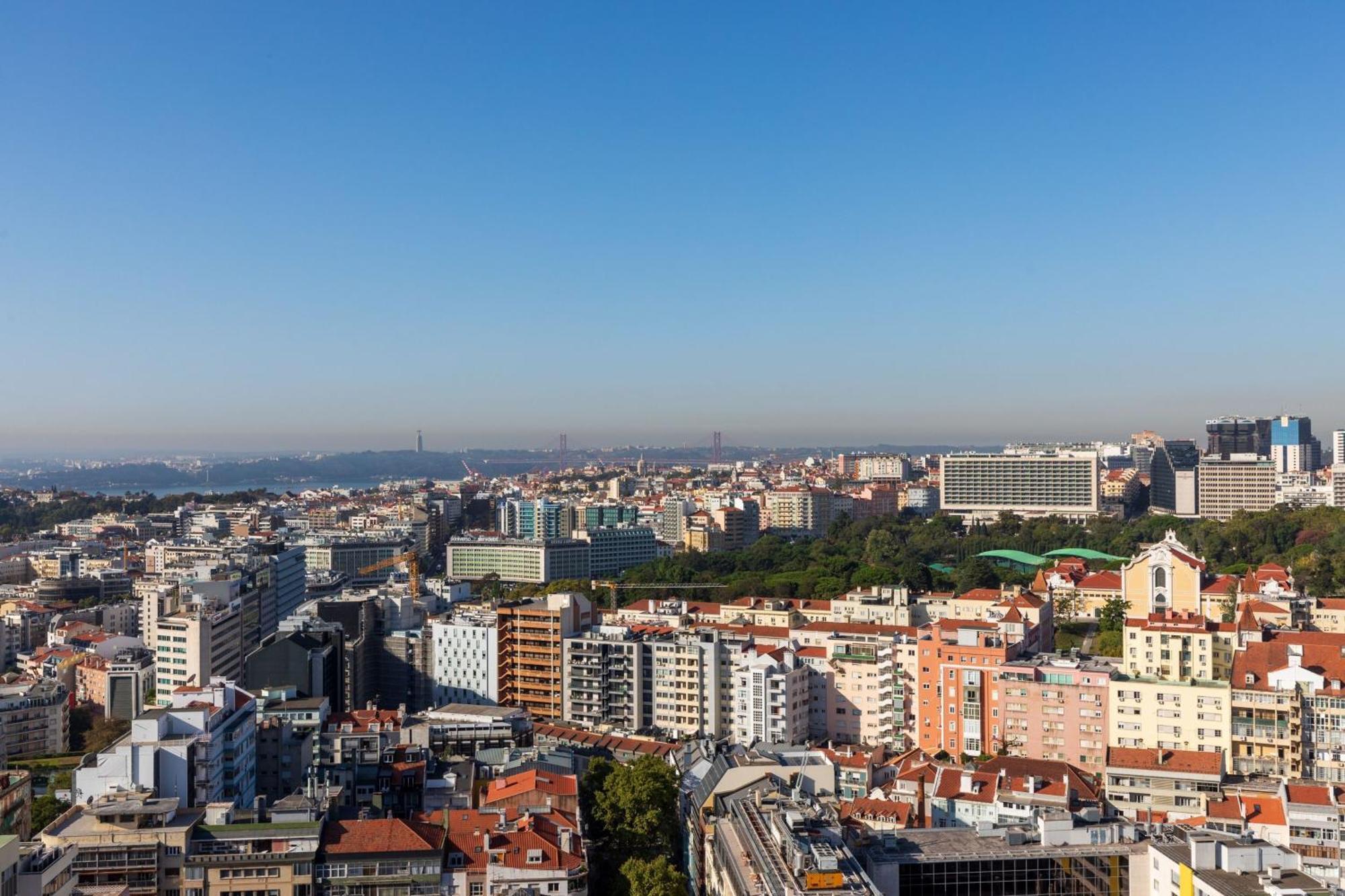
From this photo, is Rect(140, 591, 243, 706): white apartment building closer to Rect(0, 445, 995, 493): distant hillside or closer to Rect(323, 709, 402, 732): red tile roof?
Rect(323, 709, 402, 732): red tile roof

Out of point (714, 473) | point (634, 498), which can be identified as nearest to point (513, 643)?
point (634, 498)

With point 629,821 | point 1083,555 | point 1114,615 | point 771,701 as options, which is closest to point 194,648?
point 771,701

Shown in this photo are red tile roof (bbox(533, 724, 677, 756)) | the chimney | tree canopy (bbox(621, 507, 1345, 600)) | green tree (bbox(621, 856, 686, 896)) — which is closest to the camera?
green tree (bbox(621, 856, 686, 896))

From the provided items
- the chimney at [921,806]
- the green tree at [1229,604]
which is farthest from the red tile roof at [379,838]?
the green tree at [1229,604]

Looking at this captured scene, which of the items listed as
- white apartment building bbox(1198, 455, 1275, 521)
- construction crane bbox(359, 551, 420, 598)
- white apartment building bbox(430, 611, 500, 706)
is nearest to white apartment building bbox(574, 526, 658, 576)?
construction crane bbox(359, 551, 420, 598)

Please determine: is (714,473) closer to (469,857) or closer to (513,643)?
(513,643)

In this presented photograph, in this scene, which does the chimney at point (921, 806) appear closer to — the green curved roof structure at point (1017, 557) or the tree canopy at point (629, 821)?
the tree canopy at point (629, 821)
